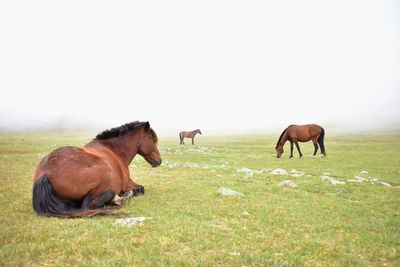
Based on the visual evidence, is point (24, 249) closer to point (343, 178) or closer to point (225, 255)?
point (225, 255)

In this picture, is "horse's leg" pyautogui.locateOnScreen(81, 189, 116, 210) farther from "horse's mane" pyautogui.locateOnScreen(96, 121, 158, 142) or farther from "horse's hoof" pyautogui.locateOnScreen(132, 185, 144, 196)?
"horse's mane" pyautogui.locateOnScreen(96, 121, 158, 142)

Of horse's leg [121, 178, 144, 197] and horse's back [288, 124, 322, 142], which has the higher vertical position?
horse's back [288, 124, 322, 142]

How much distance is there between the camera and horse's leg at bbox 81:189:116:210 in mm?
8258

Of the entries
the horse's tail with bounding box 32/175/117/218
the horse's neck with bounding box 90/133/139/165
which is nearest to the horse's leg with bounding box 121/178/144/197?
the horse's neck with bounding box 90/133/139/165

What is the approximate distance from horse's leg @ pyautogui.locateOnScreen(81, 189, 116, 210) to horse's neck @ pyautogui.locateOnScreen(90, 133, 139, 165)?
2.78 metres

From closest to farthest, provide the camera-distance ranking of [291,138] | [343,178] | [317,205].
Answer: [317,205]
[343,178]
[291,138]

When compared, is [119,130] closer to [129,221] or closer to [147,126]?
[147,126]

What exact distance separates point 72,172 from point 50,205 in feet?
3.23

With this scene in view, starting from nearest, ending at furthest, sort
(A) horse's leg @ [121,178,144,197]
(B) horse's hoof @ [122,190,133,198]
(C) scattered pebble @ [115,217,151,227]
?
(C) scattered pebble @ [115,217,151,227] < (B) horse's hoof @ [122,190,133,198] < (A) horse's leg @ [121,178,144,197]

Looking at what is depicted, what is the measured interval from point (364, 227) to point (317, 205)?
87.4 inches

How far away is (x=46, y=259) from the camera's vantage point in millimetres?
5168

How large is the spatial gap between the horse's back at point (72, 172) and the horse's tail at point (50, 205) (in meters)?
0.16

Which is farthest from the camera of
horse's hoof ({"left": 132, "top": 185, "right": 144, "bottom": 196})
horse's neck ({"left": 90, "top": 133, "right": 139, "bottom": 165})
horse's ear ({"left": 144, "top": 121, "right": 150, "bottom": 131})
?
horse's ear ({"left": 144, "top": 121, "right": 150, "bottom": 131})

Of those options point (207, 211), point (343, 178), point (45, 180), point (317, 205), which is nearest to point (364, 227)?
point (317, 205)
